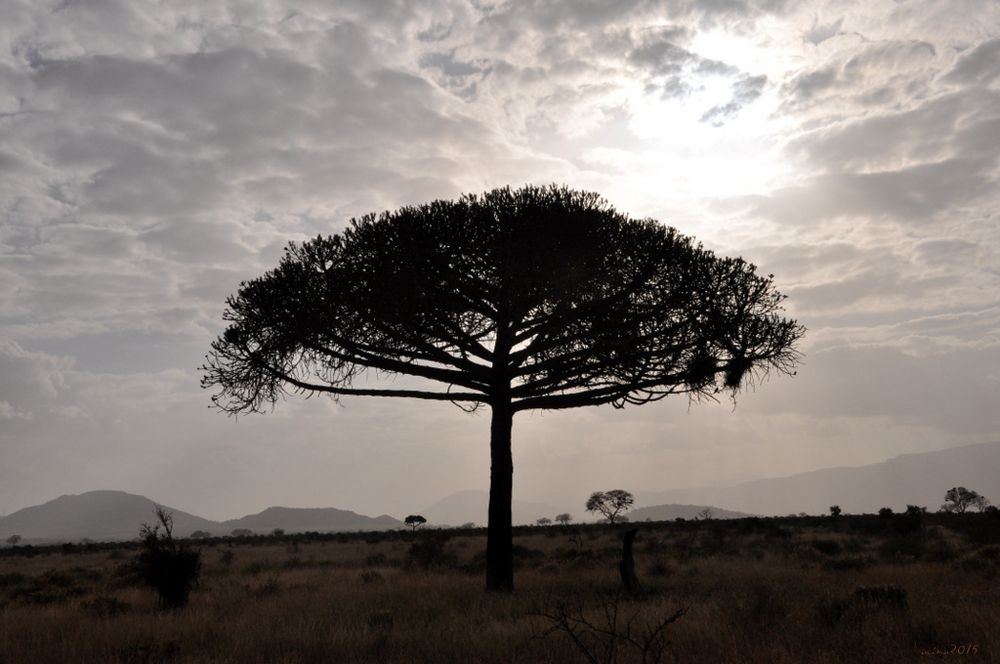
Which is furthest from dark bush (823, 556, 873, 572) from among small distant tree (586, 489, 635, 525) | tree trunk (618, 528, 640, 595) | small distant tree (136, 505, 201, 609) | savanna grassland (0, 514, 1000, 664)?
small distant tree (586, 489, 635, 525)

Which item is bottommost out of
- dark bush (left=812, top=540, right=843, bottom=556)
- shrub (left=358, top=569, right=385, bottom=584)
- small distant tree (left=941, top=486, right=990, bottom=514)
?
shrub (left=358, top=569, right=385, bottom=584)

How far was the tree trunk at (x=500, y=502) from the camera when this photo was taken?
1534 centimetres

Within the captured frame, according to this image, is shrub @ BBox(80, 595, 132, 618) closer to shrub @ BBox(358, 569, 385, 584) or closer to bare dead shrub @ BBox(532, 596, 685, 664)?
shrub @ BBox(358, 569, 385, 584)

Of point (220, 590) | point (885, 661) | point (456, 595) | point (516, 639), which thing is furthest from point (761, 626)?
point (220, 590)

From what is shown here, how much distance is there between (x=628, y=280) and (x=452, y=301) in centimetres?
404

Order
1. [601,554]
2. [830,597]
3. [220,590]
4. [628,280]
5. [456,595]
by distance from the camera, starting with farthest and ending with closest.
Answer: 1. [601,554]
2. [220,590]
3. [628,280]
4. [456,595]
5. [830,597]

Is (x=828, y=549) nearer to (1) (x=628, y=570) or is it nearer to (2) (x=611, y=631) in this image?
(1) (x=628, y=570)

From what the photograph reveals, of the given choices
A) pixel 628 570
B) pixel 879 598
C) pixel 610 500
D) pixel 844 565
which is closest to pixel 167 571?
pixel 628 570

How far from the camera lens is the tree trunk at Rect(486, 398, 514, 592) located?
50.3 feet

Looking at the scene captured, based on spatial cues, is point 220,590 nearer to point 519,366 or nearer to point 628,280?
point 519,366

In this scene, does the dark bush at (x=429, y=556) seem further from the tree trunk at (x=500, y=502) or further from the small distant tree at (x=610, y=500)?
the small distant tree at (x=610, y=500)

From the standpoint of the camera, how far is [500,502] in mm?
15758

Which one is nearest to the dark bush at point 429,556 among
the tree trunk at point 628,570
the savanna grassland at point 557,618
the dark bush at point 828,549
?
the savanna grassland at point 557,618

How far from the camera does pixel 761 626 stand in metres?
9.87
